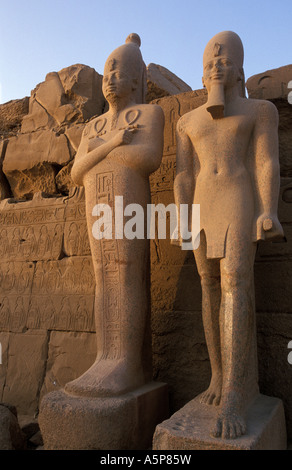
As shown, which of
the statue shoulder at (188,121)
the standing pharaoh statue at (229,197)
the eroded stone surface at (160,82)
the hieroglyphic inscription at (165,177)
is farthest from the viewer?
the eroded stone surface at (160,82)

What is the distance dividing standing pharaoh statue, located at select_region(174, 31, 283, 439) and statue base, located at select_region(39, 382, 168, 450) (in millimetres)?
452

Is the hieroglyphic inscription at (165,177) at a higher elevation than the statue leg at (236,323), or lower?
higher

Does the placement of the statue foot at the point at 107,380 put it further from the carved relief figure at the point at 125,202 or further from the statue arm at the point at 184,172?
the statue arm at the point at 184,172

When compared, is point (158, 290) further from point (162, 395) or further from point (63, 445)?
point (63, 445)

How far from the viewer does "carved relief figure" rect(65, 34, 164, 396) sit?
115 inches

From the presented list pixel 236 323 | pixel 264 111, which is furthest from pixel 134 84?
pixel 236 323

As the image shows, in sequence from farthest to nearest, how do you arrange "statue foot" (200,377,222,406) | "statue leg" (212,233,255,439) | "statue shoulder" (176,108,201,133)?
1. "statue shoulder" (176,108,201,133)
2. "statue foot" (200,377,222,406)
3. "statue leg" (212,233,255,439)

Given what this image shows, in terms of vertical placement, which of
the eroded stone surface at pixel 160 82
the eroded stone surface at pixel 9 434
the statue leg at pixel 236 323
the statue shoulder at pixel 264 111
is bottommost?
the eroded stone surface at pixel 9 434

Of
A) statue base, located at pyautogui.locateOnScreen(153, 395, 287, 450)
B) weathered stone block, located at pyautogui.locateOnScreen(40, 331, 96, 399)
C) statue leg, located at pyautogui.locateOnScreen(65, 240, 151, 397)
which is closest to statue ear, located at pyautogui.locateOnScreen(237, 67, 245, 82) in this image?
statue leg, located at pyautogui.locateOnScreen(65, 240, 151, 397)

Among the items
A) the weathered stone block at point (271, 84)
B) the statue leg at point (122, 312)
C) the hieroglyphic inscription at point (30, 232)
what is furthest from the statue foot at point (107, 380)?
the weathered stone block at point (271, 84)

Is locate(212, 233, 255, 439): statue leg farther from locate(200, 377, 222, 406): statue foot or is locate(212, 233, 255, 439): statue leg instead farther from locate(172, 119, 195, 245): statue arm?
locate(172, 119, 195, 245): statue arm

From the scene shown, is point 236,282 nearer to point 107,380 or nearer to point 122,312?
point 122,312

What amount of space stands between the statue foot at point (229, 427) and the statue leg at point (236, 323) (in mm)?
15

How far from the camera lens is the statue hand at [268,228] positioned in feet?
8.24
